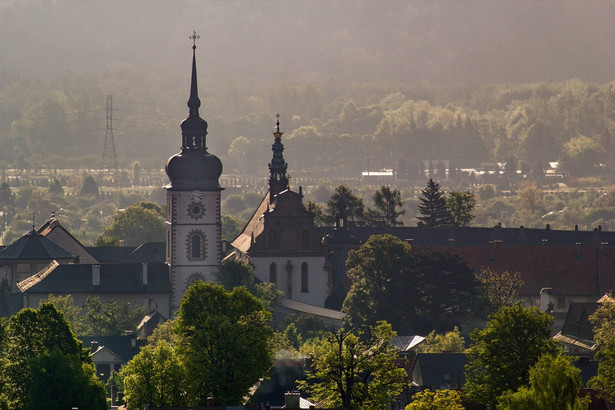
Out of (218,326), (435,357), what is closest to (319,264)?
(435,357)

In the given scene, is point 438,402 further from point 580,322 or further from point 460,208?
point 460,208

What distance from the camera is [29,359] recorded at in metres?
84.3

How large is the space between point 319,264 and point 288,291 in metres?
3.46

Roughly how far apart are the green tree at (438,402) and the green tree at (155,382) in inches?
421

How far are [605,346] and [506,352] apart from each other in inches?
666

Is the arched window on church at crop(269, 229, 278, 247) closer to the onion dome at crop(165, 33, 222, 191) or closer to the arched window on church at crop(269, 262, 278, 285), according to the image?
the arched window on church at crop(269, 262, 278, 285)

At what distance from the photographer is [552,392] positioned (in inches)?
2844

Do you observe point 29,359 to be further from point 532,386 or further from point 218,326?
point 532,386

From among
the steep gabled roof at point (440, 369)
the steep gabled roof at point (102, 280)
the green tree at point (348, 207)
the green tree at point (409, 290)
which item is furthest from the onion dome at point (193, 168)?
the steep gabled roof at point (440, 369)

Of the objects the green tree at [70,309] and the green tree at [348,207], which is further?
the green tree at [348,207]

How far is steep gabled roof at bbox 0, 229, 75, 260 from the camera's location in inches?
6166

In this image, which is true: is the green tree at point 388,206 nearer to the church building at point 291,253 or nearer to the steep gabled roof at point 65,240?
the steep gabled roof at point 65,240

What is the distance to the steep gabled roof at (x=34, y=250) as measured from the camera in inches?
6166

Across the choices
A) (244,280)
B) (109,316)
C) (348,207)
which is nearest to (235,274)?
(244,280)
